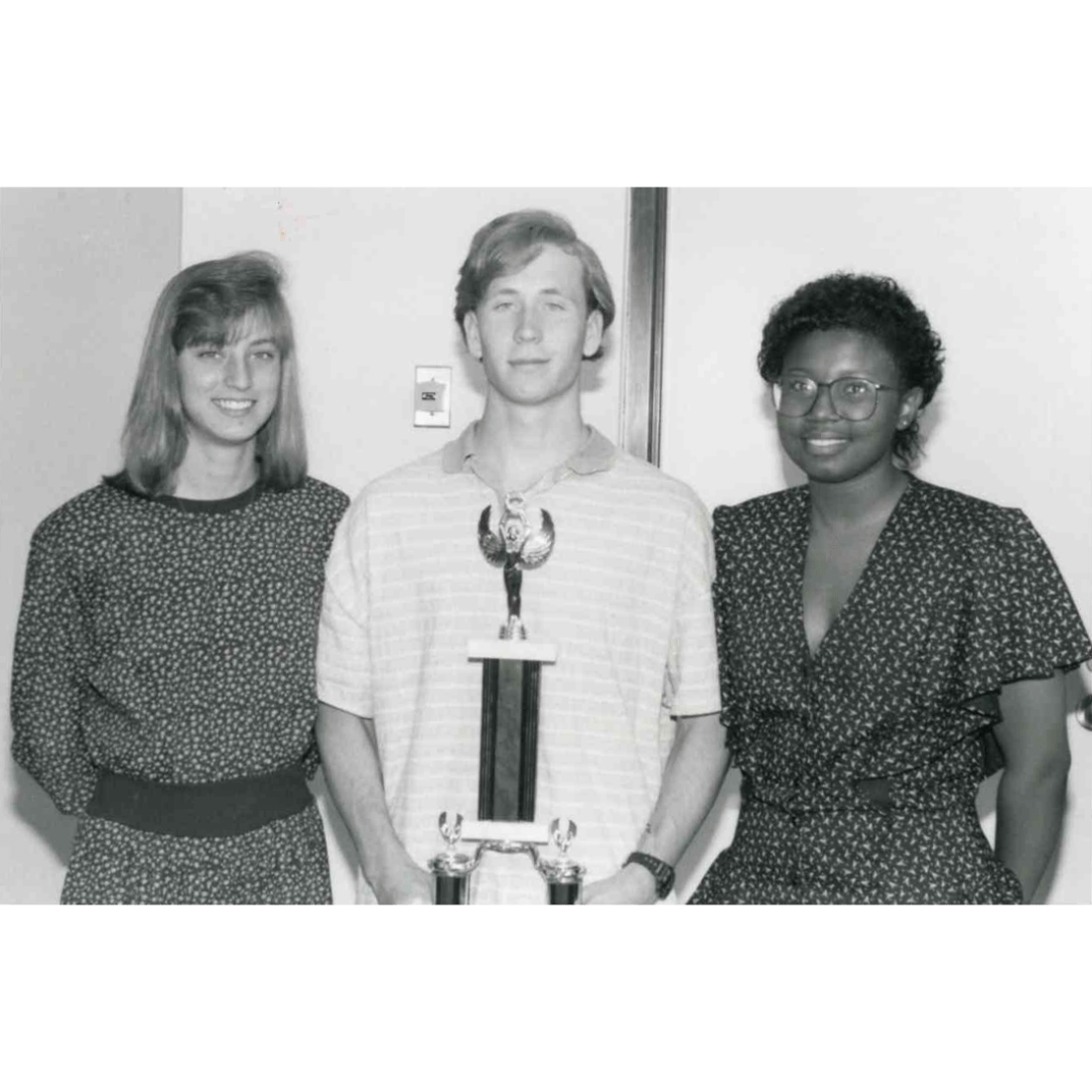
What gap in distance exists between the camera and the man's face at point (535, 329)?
2033 millimetres

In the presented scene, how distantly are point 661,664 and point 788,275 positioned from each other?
1.15 metres

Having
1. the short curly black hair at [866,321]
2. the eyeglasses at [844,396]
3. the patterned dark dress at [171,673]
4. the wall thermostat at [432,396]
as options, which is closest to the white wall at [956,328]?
the wall thermostat at [432,396]

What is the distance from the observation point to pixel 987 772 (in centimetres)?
210

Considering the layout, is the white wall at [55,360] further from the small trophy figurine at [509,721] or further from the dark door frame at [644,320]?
the small trophy figurine at [509,721]

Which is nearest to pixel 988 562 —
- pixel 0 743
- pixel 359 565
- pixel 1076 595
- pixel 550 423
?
pixel 550 423

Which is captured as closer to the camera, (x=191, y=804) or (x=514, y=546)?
(x=514, y=546)

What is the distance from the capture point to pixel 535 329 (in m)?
2.03

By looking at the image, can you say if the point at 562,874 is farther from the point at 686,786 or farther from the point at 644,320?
the point at 644,320

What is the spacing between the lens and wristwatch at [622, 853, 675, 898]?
1.99m

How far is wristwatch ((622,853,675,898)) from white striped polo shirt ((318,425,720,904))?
40 mm

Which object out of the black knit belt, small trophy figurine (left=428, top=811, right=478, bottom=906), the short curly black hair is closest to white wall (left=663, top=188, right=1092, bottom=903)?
the short curly black hair

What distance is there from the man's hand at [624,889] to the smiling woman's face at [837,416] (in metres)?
0.56

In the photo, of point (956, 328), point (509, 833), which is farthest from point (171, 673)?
point (956, 328)

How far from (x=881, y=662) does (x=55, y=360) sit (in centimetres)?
164
